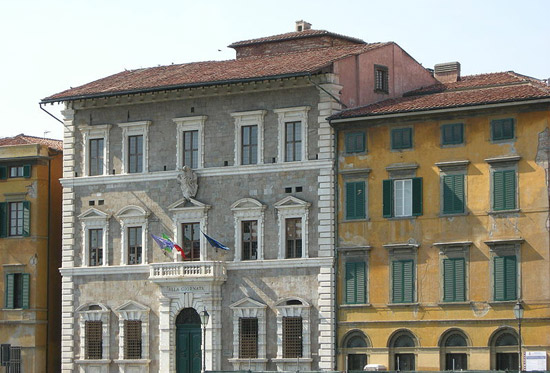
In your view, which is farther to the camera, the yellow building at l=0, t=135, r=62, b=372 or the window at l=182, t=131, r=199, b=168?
the yellow building at l=0, t=135, r=62, b=372

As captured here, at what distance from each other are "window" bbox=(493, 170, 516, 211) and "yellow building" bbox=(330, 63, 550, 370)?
0.15 ft

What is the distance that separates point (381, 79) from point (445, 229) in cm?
921

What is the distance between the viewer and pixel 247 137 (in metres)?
66.6

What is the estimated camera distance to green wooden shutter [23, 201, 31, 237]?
7300cm

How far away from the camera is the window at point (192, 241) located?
2657 inches

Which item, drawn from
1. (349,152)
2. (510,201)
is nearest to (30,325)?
(349,152)

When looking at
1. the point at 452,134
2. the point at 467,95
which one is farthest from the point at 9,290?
the point at 467,95

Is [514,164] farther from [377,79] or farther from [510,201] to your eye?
[377,79]

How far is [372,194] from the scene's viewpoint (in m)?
63.0

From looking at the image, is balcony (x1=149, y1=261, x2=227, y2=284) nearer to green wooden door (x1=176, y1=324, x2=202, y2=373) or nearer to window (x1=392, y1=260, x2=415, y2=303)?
green wooden door (x1=176, y1=324, x2=202, y2=373)

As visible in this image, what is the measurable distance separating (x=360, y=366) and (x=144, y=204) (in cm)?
1229

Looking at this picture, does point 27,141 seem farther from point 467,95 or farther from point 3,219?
point 467,95

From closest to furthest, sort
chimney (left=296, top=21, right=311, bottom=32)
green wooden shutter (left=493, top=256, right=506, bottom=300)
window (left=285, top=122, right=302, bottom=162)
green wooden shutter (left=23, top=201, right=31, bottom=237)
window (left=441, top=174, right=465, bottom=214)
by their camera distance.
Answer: green wooden shutter (left=493, top=256, right=506, bottom=300) < window (left=441, top=174, right=465, bottom=214) < window (left=285, top=122, right=302, bottom=162) < green wooden shutter (left=23, top=201, right=31, bottom=237) < chimney (left=296, top=21, right=311, bottom=32)

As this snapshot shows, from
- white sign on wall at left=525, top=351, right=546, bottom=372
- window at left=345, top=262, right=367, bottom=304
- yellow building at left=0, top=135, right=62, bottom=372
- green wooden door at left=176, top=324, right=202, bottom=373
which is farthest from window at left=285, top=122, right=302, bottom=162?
yellow building at left=0, top=135, right=62, bottom=372
